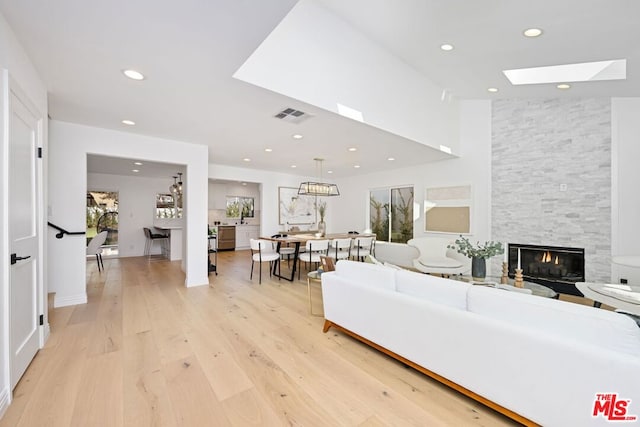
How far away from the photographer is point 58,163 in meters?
3.53

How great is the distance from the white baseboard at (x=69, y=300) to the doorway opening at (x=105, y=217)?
466 centimetres

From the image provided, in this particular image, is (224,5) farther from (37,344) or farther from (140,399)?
(37,344)

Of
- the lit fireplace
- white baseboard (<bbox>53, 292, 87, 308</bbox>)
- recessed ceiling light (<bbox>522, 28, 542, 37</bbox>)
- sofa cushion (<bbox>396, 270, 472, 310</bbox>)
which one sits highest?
recessed ceiling light (<bbox>522, 28, 542, 37</bbox>)

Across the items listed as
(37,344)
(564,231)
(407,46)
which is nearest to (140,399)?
(37,344)

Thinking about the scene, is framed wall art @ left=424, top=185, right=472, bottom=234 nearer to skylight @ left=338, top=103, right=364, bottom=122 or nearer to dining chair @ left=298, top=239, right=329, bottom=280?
dining chair @ left=298, top=239, right=329, bottom=280

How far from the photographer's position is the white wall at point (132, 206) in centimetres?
748

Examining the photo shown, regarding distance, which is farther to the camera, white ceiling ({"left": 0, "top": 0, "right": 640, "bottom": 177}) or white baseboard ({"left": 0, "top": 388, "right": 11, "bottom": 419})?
white ceiling ({"left": 0, "top": 0, "right": 640, "bottom": 177})

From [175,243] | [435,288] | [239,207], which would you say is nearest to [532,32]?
[435,288]

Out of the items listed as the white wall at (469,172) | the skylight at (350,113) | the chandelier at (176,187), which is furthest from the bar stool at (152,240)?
the skylight at (350,113)

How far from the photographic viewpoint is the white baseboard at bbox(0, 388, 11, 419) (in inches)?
63.1

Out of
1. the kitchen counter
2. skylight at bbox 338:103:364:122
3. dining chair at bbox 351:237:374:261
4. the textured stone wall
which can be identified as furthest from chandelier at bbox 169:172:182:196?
the textured stone wall

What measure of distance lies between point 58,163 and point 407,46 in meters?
4.91

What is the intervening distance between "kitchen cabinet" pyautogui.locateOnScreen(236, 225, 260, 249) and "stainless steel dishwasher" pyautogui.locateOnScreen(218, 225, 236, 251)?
15cm

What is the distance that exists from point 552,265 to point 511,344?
4217 mm
